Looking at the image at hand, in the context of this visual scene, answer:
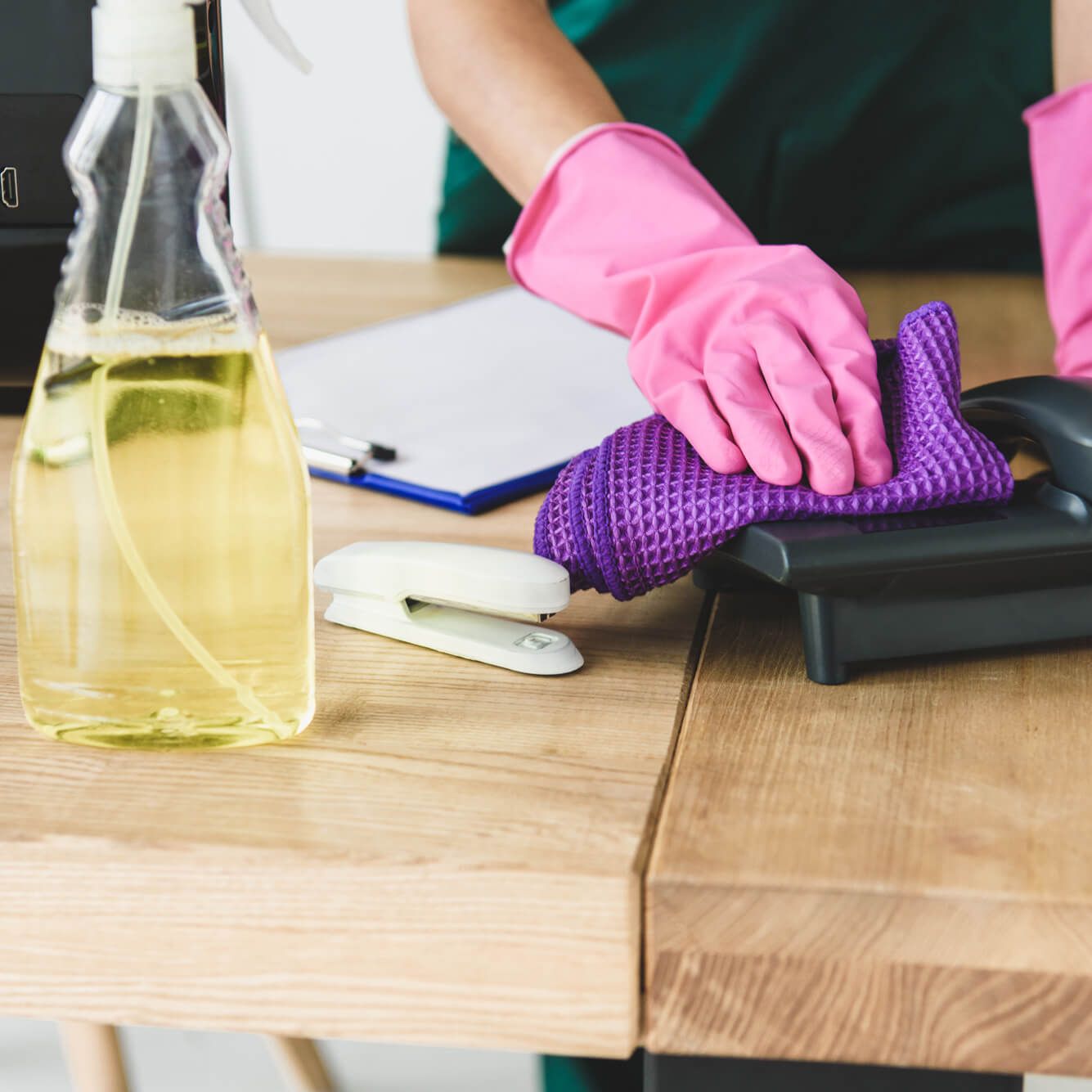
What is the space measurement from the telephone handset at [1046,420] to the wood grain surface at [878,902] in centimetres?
13

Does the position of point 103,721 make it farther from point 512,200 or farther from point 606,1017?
point 512,200

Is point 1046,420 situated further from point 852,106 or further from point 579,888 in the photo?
point 852,106

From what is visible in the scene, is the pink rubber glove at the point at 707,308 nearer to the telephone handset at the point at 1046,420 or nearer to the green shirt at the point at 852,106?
the telephone handset at the point at 1046,420

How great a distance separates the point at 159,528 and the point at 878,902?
28cm

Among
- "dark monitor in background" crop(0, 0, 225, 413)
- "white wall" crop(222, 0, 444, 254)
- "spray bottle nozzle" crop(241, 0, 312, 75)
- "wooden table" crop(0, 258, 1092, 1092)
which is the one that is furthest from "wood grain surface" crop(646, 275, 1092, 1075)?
"white wall" crop(222, 0, 444, 254)

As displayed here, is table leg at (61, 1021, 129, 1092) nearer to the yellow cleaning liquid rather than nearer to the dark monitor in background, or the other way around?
the dark monitor in background

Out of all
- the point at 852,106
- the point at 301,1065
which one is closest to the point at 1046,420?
the point at 852,106

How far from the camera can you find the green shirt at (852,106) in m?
1.41

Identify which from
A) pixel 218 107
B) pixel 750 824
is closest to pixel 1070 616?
pixel 750 824

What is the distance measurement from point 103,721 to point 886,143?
1147 millimetres

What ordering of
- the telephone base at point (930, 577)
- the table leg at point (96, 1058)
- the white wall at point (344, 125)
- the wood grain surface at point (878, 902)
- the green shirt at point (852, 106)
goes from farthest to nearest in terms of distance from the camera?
the white wall at point (344, 125) < the green shirt at point (852, 106) < the table leg at point (96, 1058) < the telephone base at point (930, 577) < the wood grain surface at point (878, 902)

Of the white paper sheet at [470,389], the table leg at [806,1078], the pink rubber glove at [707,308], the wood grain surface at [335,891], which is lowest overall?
the table leg at [806,1078]

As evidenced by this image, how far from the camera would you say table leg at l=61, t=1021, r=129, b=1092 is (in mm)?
1180

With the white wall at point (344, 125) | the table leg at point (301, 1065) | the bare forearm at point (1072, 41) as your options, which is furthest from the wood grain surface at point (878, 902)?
the white wall at point (344, 125)
